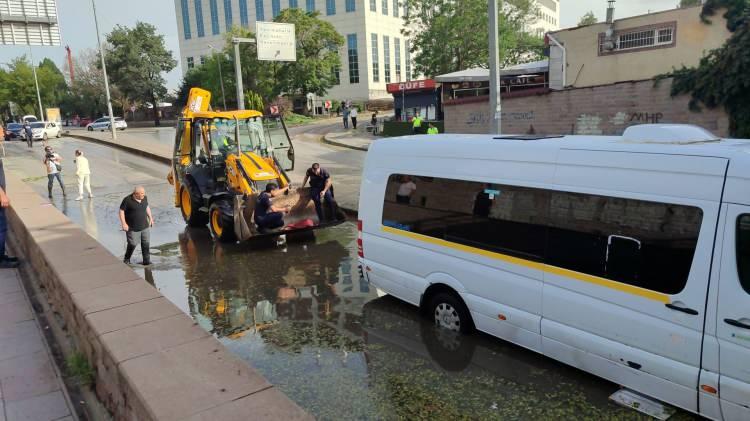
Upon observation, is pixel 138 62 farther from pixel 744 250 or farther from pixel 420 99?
pixel 744 250

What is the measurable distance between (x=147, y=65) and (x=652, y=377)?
77.2 m

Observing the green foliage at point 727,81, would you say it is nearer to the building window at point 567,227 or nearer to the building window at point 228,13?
the building window at point 567,227

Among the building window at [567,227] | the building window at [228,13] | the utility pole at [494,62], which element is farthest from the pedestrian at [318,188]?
the building window at [228,13]

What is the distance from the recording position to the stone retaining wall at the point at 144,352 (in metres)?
3.37

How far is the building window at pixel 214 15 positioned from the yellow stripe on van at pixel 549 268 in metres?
87.2

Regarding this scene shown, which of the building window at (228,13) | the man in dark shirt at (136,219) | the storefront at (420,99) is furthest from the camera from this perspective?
the building window at (228,13)

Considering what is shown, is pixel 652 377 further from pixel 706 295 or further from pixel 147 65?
pixel 147 65

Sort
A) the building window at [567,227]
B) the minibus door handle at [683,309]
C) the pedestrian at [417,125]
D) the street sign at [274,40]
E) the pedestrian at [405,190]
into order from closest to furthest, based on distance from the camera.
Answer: the minibus door handle at [683,309] → the building window at [567,227] → the pedestrian at [405,190] → the street sign at [274,40] → the pedestrian at [417,125]

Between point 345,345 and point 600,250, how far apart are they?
124 inches

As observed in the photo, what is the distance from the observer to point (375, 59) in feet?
244

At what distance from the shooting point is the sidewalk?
5.16 m

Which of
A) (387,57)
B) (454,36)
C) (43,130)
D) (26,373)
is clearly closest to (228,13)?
(387,57)

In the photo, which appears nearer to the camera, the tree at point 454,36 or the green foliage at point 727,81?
the green foliage at point 727,81

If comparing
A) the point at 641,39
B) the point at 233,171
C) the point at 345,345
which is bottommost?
the point at 345,345
